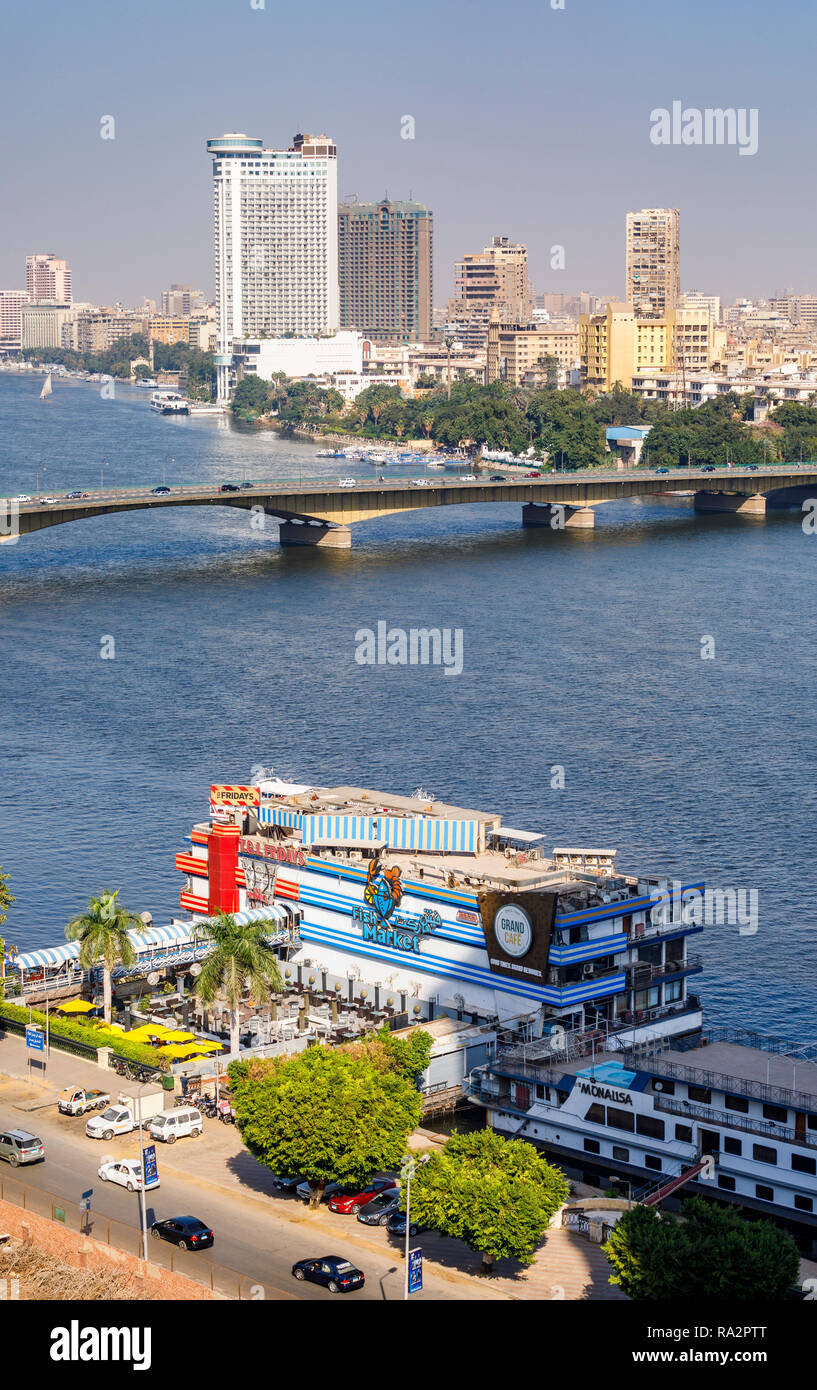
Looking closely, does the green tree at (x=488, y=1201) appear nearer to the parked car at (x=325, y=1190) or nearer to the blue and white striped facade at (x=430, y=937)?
the parked car at (x=325, y=1190)

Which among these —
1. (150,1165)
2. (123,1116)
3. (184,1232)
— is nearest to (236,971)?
(123,1116)

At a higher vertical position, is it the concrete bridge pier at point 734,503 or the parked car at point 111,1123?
the concrete bridge pier at point 734,503

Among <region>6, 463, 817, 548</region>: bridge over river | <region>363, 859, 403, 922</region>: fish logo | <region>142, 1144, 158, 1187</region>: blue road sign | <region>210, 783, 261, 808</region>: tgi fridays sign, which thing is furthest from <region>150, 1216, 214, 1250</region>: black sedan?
<region>6, 463, 817, 548</region>: bridge over river

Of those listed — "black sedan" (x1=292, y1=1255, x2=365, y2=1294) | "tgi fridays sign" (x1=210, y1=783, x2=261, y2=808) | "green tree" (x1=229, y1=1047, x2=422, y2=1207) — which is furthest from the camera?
"tgi fridays sign" (x1=210, y1=783, x2=261, y2=808)

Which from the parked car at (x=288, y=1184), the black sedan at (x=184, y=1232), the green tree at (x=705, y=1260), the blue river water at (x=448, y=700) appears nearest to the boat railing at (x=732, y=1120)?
the green tree at (x=705, y=1260)

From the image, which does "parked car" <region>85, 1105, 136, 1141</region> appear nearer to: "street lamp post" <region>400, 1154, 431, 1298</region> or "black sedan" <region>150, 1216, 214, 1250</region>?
"black sedan" <region>150, 1216, 214, 1250</region>
